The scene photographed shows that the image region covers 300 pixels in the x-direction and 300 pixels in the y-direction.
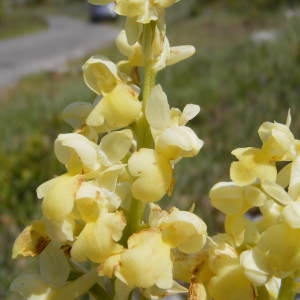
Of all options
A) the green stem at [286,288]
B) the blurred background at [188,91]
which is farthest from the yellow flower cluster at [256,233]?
the blurred background at [188,91]

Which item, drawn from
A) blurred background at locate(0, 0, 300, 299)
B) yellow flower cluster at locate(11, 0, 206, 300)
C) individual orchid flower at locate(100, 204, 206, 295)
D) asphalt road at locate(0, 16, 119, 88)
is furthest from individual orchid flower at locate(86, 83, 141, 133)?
asphalt road at locate(0, 16, 119, 88)

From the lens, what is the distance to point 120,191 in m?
0.82

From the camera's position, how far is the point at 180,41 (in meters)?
12.3

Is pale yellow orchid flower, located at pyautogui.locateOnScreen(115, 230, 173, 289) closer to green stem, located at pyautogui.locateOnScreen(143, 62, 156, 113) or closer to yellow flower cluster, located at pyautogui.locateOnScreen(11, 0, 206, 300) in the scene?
yellow flower cluster, located at pyautogui.locateOnScreen(11, 0, 206, 300)

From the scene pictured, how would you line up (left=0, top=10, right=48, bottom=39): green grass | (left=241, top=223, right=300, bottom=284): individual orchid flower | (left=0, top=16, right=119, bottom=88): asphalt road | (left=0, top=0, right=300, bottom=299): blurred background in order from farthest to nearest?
(left=0, top=10, right=48, bottom=39): green grass, (left=0, top=16, right=119, bottom=88): asphalt road, (left=0, top=0, right=300, bottom=299): blurred background, (left=241, top=223, right=300, bottom=284): individual orchid flower

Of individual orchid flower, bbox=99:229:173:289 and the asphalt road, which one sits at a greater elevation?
individual orchid flower, bbox=99:229:173:289

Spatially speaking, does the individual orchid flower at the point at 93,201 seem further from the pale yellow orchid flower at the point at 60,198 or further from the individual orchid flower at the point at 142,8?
the individual orchid flower at the point at 142,8

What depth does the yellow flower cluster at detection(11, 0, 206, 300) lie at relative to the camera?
0.77 meters

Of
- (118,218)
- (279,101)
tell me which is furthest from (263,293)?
(279,101)

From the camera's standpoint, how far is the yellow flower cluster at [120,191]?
2.52 ft

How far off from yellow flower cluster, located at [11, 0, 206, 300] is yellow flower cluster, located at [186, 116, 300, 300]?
1.3 inches

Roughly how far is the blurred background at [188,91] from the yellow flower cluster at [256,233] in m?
0.62

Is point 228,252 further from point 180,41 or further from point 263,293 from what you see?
point 180,41

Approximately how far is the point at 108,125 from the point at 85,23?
20245 millimetres
